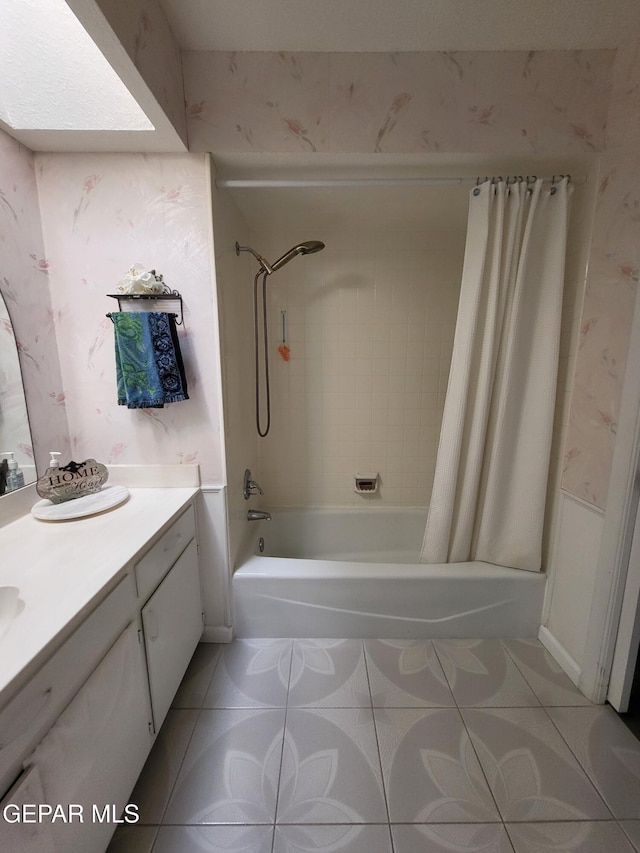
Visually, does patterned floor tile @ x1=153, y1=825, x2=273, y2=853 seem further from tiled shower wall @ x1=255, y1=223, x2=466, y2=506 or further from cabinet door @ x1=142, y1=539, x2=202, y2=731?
tiled shower wall @ x1=255, y1=223, x2=466, y2=506

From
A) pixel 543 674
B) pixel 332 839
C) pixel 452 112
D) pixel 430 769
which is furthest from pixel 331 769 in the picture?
pixel 452 112

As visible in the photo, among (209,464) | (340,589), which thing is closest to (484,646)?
(340,589)

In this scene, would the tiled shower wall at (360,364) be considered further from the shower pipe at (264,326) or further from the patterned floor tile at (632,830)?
the patterned floor tile at (632,830)

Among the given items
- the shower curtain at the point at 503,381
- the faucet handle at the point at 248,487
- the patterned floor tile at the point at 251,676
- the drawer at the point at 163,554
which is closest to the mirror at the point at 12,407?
the drawer at the point at 163,554

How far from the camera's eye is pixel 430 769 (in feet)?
3.69

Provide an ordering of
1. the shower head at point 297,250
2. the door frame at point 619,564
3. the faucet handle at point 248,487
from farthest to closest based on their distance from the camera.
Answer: the faucet handle at point 248,487
the shower head at point 297,250
the door frame at point 619,564

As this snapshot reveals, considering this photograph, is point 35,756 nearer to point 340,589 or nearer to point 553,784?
point 340,589

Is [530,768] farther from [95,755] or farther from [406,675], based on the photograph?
[95,755]

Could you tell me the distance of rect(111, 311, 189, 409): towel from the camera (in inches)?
51.7

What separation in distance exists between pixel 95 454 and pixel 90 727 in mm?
1022

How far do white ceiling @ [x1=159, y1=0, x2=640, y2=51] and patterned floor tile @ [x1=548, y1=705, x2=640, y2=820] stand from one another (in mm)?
2491

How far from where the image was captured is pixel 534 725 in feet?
4.15

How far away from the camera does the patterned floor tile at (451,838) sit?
37.0 inches

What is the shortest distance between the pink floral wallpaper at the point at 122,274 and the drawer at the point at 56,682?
0.71m
